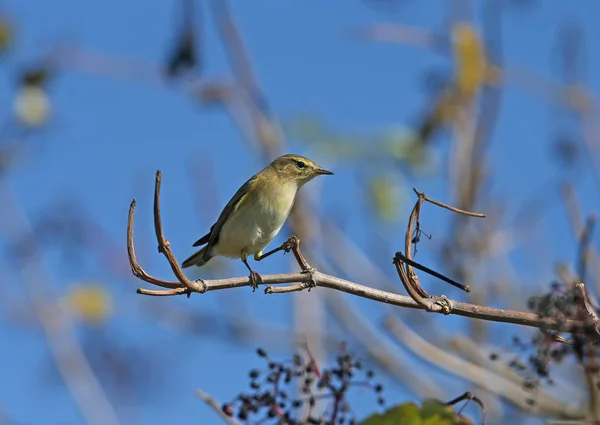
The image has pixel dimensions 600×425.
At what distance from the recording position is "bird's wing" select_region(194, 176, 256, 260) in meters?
4.59

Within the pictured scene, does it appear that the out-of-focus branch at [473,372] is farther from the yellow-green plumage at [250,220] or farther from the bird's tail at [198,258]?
the bird's tail at [198,258]

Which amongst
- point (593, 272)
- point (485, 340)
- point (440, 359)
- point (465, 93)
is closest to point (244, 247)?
point (440, 359)

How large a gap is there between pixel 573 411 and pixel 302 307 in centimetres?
293

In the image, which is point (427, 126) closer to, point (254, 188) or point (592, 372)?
point (254, 188)

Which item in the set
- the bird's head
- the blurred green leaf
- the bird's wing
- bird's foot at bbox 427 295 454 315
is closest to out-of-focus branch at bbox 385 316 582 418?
the bird's wing

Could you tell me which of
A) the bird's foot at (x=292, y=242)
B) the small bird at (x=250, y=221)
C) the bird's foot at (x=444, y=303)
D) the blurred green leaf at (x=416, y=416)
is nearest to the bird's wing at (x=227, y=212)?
the small bird at (x=250, y=221)

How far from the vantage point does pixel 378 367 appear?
5.43 meters

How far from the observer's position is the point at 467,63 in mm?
6840

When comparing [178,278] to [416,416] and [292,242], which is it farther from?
[416,416]

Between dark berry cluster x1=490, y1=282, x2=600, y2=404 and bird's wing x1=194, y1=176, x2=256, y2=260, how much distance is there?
1946 mm

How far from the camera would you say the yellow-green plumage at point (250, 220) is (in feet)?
14.9

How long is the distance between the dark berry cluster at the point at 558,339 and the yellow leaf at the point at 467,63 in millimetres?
4021

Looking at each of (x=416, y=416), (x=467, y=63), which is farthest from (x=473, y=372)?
(x=467, y=63)

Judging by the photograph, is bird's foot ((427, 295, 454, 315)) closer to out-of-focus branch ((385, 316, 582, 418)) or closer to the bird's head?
out-of-focus branch ((385, 316, 582, 418))
